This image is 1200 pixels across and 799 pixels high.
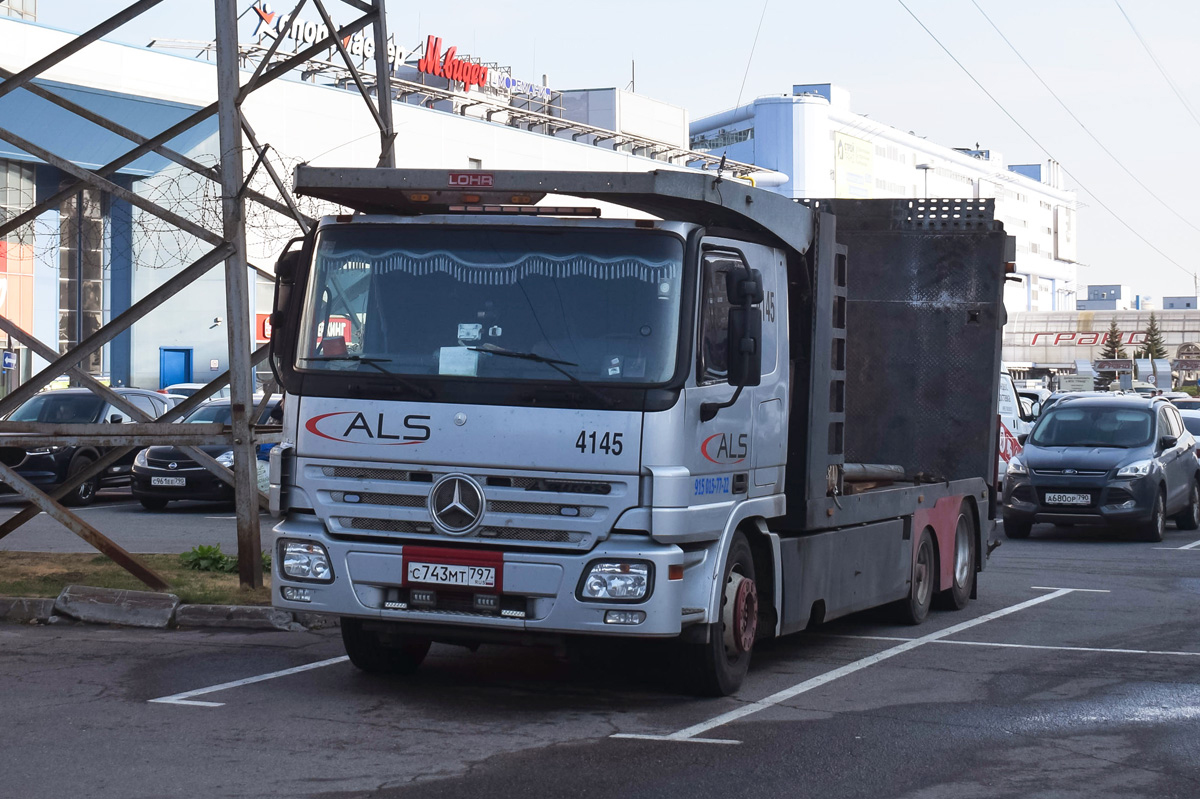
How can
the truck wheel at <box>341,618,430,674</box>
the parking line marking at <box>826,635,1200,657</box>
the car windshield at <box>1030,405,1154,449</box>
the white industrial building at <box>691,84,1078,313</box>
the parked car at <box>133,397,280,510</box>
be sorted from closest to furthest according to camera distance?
the truck wheel at <box>341,618,430,674</box> → the parking line marking at <box>826,635,1200,657</box> → the car windshield at <box>1030,405,1154,449</box> → the parked car at <box>133,397,280,510</box> → the white industrial building at <box>691,84,1078,313</box>

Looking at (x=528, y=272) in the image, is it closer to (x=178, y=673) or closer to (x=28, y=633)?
(x=178, y=673)

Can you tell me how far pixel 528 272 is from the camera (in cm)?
739

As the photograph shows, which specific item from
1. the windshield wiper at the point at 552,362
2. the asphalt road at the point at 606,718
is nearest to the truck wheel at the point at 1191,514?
the asphalt road at the point at 606,718

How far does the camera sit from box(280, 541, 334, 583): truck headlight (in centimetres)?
749

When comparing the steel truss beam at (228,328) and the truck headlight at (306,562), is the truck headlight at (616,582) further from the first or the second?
the steel truss beam at (228,328)

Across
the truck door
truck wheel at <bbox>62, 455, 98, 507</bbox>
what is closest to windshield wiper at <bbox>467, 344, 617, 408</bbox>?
the truck door

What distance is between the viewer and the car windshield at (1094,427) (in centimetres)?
1938

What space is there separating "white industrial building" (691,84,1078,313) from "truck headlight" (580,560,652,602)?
103239 mm

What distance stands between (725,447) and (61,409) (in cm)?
1646

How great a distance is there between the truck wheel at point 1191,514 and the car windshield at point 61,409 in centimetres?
1533

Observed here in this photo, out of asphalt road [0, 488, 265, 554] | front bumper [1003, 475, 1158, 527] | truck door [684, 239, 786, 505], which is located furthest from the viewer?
front bumper [1003, 475, 1158, 527]

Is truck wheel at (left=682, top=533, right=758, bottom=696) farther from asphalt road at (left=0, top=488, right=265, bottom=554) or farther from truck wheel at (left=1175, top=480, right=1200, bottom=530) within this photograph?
truck wheel at (left=1175, top=480, right=1200, bottom=530)

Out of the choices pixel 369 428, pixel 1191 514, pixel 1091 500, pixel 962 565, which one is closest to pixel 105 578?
pixel 369 428

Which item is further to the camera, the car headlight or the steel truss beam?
the car headlight
